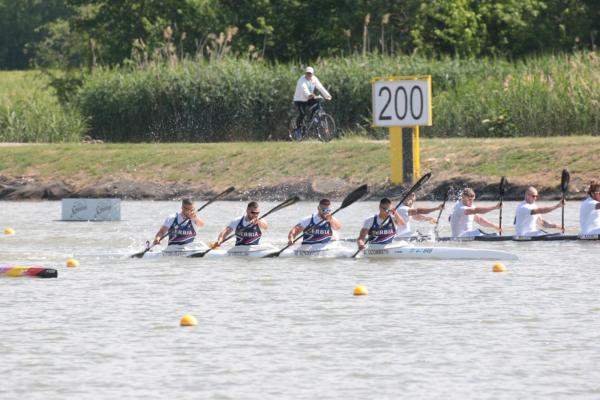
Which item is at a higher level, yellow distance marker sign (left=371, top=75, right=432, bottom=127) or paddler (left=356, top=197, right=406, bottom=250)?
yellow distance marker sign (left=371, top=75, right=432, bottom=127)

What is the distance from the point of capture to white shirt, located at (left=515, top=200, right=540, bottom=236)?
23.5 m

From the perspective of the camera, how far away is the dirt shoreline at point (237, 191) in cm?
3111

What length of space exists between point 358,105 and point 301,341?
2435 centimetres

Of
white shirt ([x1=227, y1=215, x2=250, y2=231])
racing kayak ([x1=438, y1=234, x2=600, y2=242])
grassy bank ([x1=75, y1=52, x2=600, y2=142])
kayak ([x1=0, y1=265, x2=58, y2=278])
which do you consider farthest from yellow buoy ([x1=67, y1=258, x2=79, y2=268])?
grassy bank ([x1=75, y1=52, x2=600, y2=142])

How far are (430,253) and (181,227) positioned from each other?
12.5 feet

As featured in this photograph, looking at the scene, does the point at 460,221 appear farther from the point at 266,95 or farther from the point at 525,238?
the point at 266,95

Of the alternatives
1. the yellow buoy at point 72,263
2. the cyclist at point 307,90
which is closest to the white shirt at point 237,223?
the yellow buoy at point 72,263

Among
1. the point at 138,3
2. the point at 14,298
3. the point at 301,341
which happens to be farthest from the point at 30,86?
the point at 301,341

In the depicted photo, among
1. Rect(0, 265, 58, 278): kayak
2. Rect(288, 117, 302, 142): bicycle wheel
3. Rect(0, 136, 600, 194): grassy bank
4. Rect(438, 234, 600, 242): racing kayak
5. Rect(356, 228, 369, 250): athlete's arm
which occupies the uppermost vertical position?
Rect(288, 117, 302, 142): bicycle wheel

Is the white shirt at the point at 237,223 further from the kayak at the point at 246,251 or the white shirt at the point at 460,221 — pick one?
the white shirt at the point at 460,221

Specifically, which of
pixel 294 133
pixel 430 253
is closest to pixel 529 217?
pixel 430 253

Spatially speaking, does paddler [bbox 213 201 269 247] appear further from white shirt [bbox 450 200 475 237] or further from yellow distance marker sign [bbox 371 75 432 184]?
yellow distance marker sign [bbox 371 75 432 184]

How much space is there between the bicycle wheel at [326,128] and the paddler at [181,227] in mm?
12910

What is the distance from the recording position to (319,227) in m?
22.4
